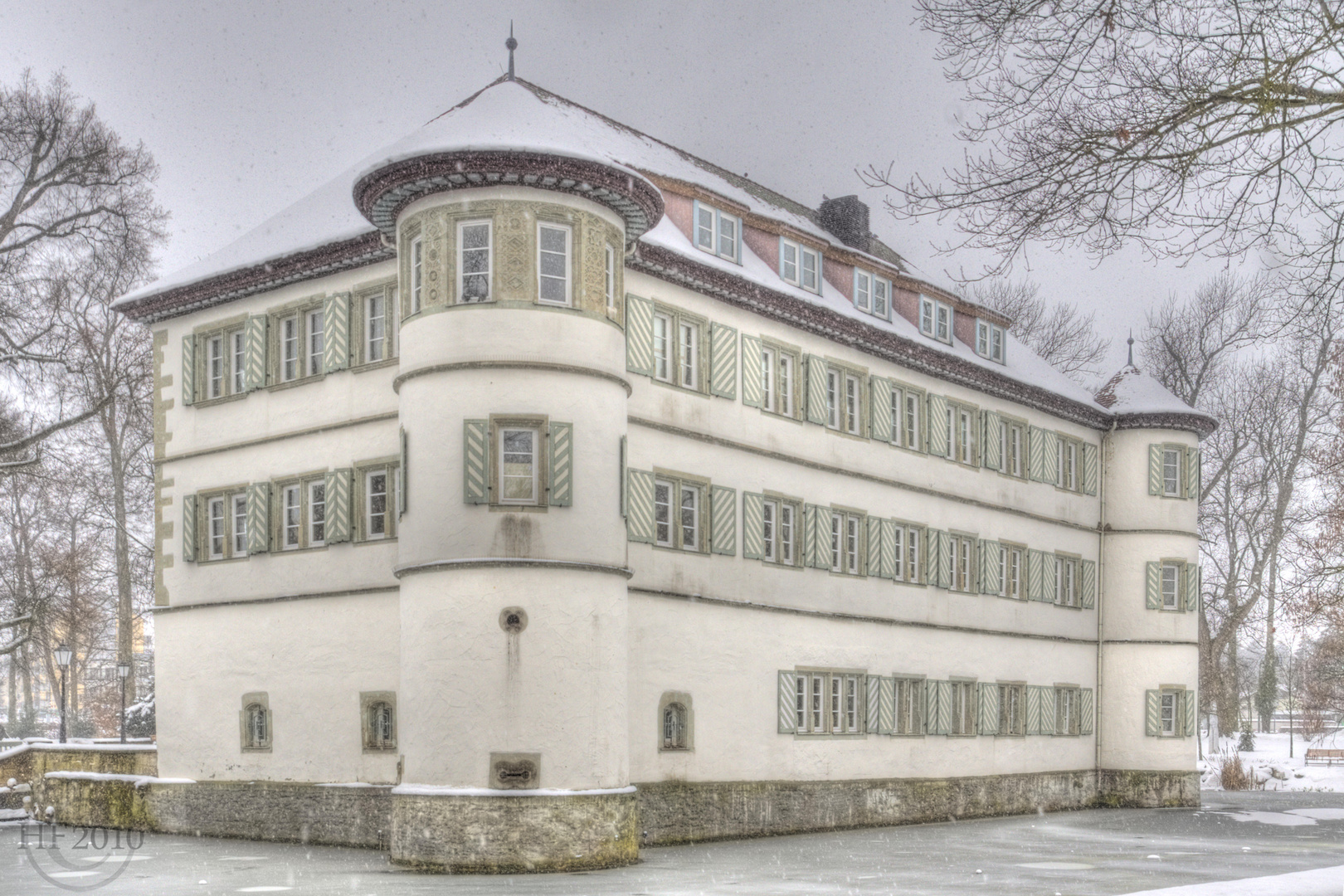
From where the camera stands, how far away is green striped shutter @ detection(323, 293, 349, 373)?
977 inches

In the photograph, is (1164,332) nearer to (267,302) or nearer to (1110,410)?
(1110,410)

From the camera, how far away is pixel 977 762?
32.4m

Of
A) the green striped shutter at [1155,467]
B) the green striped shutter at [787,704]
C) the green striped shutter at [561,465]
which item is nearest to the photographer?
the green striped shutter at [561,465]

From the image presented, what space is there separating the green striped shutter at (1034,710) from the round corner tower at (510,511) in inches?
606

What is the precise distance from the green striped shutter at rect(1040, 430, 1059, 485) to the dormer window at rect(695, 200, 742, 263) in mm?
11327

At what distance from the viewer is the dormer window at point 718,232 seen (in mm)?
26858

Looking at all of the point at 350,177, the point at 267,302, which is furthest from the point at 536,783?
the point at 350,177

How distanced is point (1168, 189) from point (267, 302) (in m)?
18.6

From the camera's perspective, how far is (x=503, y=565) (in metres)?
20.7

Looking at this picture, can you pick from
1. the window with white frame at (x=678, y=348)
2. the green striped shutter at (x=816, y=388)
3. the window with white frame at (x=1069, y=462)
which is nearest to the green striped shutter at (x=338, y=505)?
the window with white frame at (x=678, y=348)

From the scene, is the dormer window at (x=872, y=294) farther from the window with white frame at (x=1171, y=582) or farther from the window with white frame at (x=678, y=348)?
the window with white frame at (x=1171, y=582)

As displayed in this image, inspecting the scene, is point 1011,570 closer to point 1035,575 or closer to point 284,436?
point 1035,575

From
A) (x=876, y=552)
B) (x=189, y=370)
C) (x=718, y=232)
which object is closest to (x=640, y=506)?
(x=718, y=232)

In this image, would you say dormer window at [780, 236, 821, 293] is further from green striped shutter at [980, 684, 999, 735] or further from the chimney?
green striped shutter at [980, 684, 999, 735]
